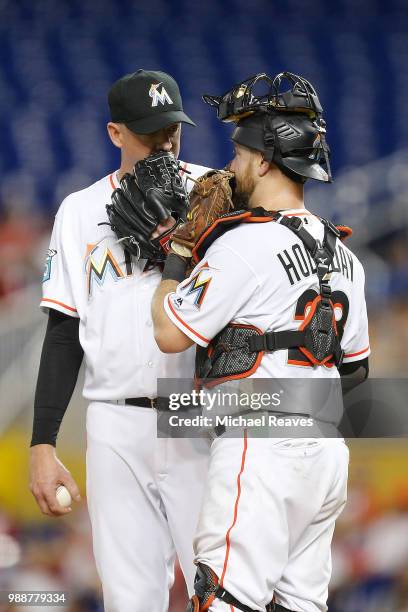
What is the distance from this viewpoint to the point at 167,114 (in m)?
2.42

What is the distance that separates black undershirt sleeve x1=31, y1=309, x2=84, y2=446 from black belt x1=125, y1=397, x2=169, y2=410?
0.19 m

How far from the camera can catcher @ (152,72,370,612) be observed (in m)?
2.00

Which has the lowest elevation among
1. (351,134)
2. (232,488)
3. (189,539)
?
(189,539)

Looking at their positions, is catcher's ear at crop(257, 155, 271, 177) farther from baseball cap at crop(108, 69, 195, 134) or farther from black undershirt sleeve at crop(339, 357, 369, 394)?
black undershirt sleeve at crop(339, 357, 369, 394)

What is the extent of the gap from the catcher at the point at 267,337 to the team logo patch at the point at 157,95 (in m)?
0.27

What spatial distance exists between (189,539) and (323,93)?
18.6 feet

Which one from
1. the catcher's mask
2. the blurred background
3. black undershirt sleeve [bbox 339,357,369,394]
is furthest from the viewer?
the blurred background

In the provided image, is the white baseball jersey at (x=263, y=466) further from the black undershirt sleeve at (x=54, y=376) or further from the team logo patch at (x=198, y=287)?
the black undershirt sleeve at (x=54, y=376)

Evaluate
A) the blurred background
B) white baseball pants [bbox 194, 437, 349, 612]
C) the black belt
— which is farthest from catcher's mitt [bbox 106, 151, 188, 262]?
the blurred background

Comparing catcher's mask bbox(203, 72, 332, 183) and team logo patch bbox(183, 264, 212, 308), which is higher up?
catcher's mask bbox(203, 72, 332, 183)

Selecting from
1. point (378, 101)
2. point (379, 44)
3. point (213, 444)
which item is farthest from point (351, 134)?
point (213, 444)

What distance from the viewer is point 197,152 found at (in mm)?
6859

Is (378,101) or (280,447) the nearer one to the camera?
(280,447)

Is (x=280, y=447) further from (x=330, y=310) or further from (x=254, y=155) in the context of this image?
(x=254, y=155)
